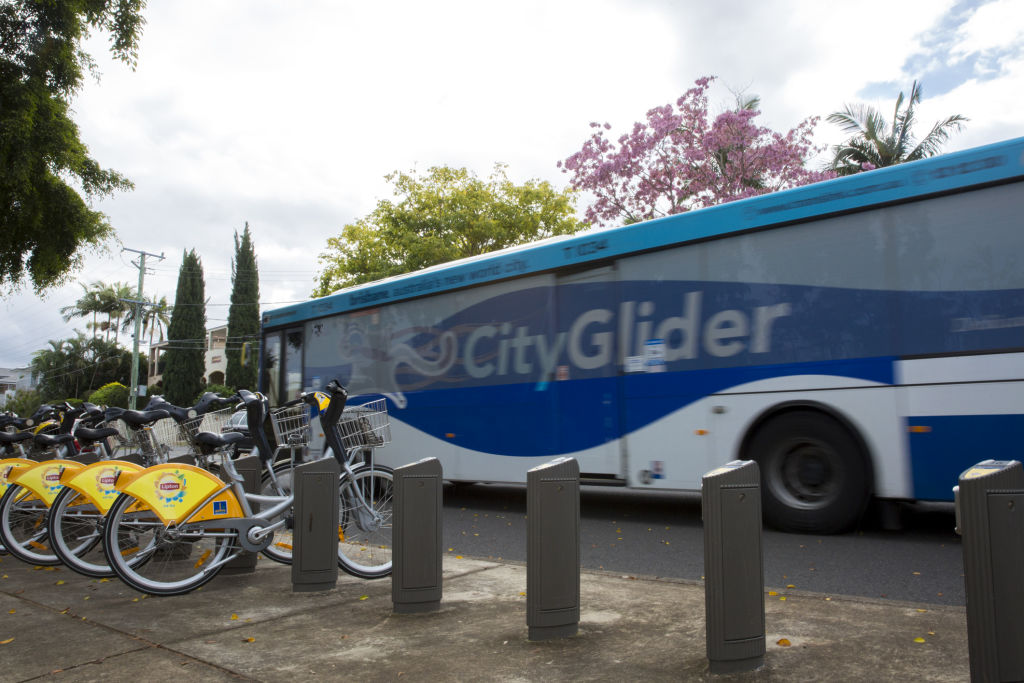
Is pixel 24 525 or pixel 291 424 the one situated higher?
pixel 291 424

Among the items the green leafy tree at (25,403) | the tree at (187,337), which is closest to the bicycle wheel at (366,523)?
the tree at (187,337)

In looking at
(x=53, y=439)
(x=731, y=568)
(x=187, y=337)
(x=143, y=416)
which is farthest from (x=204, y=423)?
(x=187, y=337)

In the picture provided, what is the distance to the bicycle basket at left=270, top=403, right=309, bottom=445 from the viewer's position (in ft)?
21.5

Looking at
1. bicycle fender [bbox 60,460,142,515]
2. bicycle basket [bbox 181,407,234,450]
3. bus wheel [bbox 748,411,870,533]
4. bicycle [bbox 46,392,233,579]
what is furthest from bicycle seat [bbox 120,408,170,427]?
bus wheel [bbox 748,411,870,533]

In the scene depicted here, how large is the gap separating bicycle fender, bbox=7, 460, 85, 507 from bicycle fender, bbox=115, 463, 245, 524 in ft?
6.19

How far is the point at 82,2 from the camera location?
11.2 m

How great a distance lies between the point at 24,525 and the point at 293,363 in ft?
18.7

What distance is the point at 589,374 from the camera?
847 cm

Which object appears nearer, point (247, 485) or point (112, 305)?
point (247, 485)

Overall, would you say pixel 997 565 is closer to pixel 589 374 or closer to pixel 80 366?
pixel 589 374

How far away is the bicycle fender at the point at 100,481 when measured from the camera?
5.43 metres

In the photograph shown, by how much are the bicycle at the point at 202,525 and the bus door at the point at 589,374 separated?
3.13 metres

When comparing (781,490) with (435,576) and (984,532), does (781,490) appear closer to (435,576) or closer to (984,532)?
(435,576)

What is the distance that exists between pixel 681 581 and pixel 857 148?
2391 centimetres
